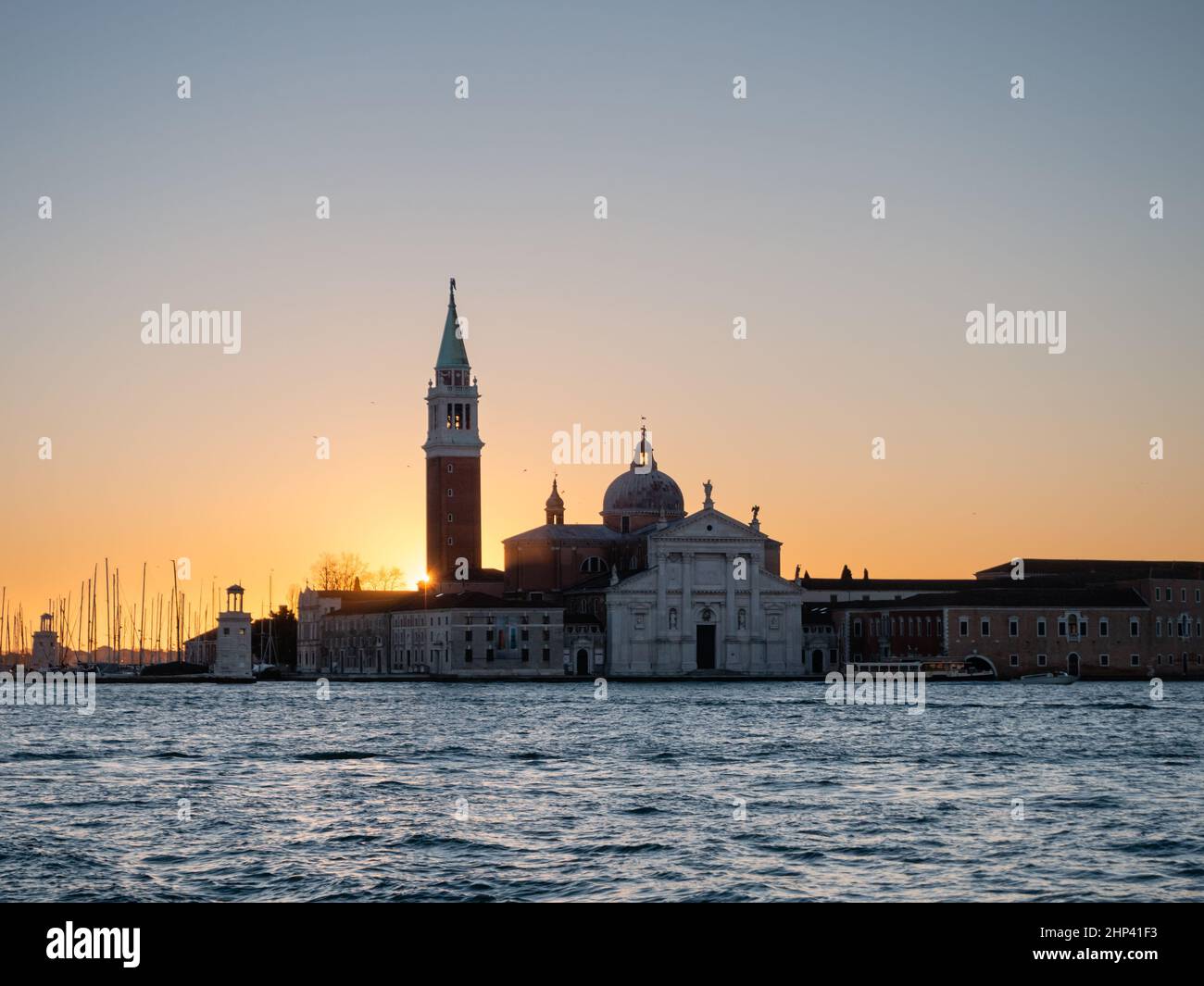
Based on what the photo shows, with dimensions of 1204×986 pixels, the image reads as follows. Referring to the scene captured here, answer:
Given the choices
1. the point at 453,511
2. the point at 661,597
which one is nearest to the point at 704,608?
the point at 661,597

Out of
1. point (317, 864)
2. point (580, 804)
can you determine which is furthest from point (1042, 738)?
point (317, 864)

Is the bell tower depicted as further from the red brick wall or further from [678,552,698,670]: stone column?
[678,552,698,670]: stone column

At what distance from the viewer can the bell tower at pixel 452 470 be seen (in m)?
104

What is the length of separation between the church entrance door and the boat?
56.5 feet

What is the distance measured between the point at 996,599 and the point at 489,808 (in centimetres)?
7472

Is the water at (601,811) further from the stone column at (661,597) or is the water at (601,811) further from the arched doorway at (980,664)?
the stone column at (661,597)

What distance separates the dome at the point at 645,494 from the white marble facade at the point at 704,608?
40.3 feet

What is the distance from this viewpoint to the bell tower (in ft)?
342

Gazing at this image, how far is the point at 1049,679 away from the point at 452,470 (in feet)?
121

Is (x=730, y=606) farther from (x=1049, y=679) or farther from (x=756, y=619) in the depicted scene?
(x=1049, y=679)

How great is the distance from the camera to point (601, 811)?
23750 mm

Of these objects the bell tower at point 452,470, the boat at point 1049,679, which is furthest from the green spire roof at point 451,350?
the boat at point 1049,679

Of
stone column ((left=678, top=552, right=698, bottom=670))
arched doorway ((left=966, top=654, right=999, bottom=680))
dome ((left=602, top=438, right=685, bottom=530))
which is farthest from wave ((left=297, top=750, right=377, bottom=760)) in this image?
dome ((left=602, top=438, right=685, bottom=530))

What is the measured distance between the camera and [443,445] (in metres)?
104
